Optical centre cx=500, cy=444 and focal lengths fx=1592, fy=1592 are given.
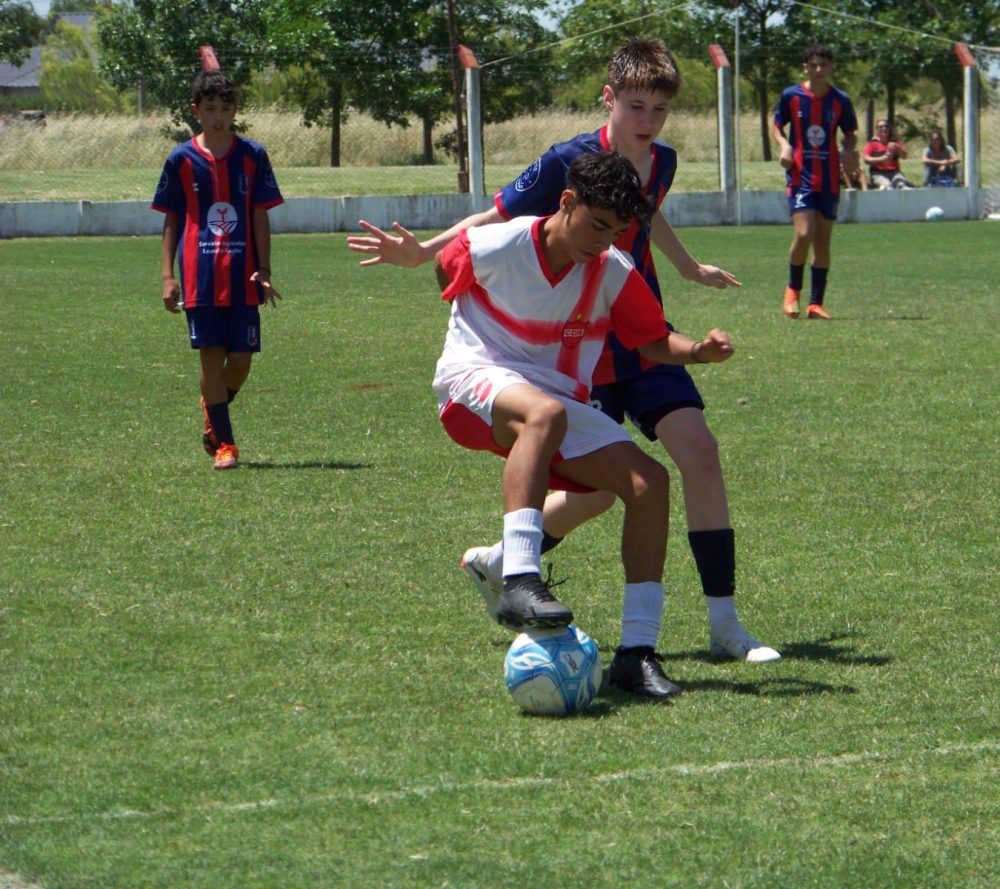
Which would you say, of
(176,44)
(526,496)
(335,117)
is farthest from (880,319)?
(176,44)

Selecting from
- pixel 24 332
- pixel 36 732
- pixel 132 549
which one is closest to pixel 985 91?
pixel 24 332

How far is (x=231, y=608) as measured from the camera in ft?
17.2

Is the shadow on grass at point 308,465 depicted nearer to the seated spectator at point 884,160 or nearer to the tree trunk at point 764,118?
the seated spectator at point 884,160

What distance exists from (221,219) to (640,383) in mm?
3570

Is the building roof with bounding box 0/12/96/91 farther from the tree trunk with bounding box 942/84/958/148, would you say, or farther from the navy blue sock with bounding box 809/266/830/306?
the navy blue sock with bounding box 809/266/830/306

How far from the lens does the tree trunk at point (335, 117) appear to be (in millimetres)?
29156

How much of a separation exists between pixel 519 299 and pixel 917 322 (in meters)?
8.92

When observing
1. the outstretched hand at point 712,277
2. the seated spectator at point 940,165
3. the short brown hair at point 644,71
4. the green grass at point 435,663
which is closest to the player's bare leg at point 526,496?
the green grass at point 435,663

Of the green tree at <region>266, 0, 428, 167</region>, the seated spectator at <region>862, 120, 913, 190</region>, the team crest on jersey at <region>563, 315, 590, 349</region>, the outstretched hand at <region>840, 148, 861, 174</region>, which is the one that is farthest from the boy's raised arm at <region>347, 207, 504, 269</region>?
the seated spectator at <region>862, 120, 913, 190</region>

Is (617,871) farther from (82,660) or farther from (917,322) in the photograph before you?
(917,322)

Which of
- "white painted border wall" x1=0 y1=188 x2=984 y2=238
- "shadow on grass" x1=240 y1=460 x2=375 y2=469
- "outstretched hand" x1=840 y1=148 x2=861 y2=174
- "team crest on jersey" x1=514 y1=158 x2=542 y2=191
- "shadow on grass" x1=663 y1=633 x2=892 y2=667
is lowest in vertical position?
"shadow on grass" x1=663 y1=633 x2=892 y2=667

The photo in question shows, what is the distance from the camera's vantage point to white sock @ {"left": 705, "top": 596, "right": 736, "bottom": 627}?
15.8 feet

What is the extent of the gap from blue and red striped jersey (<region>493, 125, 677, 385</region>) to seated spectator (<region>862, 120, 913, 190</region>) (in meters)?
25.9

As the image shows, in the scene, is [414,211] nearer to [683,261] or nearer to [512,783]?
[683,261]
